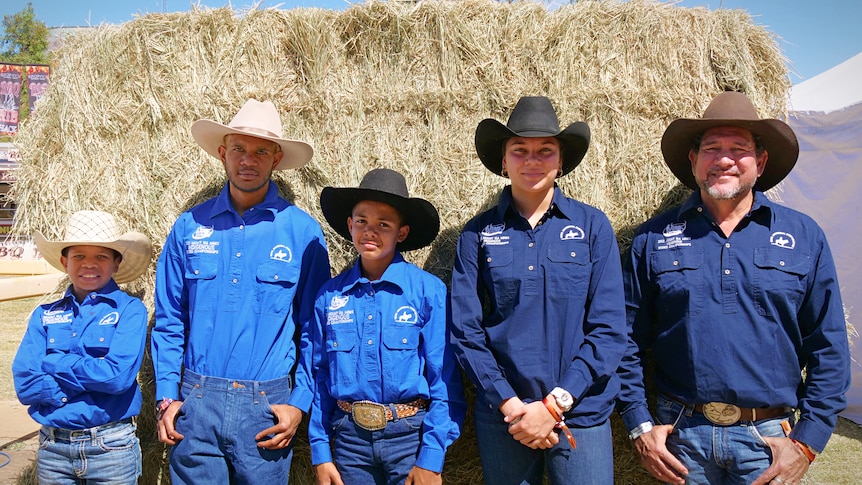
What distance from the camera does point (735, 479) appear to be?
2.86 m

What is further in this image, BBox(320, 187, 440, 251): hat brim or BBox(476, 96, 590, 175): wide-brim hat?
BBox(320, 187, 440, 251): hat brim

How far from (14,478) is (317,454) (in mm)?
3203

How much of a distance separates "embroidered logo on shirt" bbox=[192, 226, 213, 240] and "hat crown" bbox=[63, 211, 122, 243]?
542 millimetres

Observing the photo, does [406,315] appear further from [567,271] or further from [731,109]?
[731,109]

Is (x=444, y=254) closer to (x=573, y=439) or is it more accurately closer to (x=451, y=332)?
(x=451, y=332)

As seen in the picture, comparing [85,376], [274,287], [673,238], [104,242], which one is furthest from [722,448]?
[104,242]

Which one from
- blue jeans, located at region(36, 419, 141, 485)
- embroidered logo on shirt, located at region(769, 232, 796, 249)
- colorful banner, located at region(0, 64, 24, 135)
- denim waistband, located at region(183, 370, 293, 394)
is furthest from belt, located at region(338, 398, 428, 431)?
colorful banner, located at region(0, 64, 24, 135)

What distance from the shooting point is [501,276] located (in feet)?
9.93

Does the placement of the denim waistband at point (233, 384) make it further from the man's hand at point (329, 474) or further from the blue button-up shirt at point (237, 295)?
the man's hand at point (329, 474)

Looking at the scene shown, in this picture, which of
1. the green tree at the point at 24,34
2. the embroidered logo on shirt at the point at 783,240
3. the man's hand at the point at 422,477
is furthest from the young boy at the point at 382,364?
the green tree at the point at 24,34

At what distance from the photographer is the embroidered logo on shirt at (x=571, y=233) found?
3.01 meters

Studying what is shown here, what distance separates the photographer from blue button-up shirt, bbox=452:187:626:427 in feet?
9.32

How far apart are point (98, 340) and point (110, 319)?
13 cm

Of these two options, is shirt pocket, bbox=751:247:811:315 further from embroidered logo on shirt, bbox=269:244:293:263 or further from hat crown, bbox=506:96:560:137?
embroidered logo on shirt, bbox=269:244:293:263
